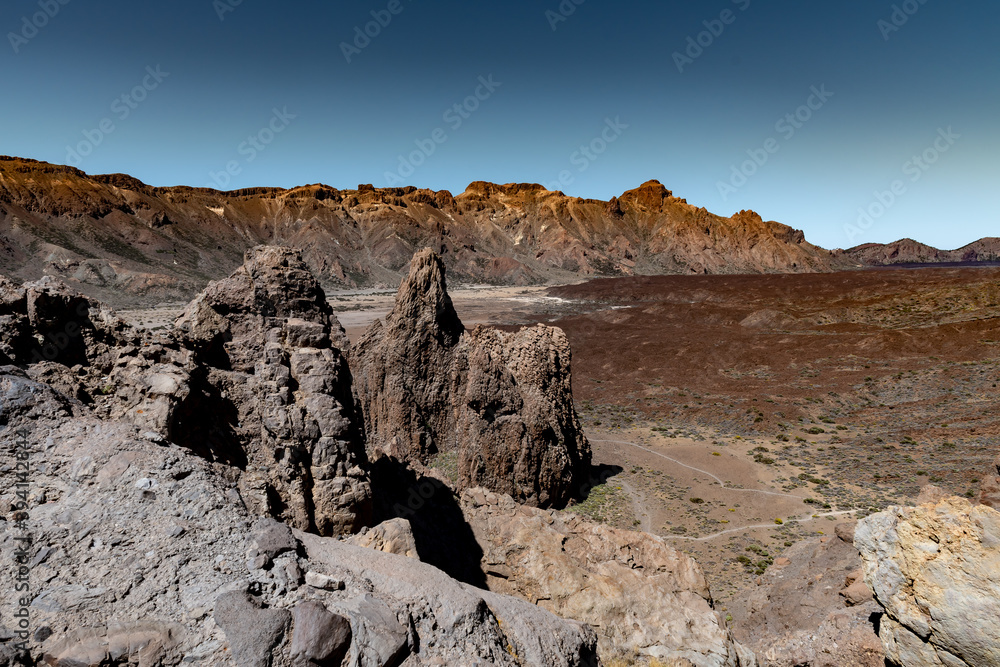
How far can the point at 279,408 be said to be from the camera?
7438mm

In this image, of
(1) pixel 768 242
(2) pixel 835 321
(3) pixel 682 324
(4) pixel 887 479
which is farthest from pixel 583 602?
(1) pixel 768 242

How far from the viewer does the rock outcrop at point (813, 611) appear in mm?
7695

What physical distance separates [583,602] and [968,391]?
117ft

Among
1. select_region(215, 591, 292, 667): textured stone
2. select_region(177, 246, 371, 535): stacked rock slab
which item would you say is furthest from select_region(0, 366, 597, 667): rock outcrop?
select_region(177, 246, 371, 535): stacked rock slab

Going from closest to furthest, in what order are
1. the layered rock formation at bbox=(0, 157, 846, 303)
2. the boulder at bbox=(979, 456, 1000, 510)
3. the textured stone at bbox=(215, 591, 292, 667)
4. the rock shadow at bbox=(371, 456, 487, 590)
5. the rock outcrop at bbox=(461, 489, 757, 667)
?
the textured stone at bbox=(215, 591, 292, 667), the rock outcrop at bbox=(461, 489, 757, 667), the rock shadow at bbox=(371, 456, 487, 590), the boulder at bbox=(979, 456, 1000, 510), the layered rock formation at bbox=(0, 157, 846, 303)

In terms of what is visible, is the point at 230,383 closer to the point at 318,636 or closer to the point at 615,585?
the point at 318,636

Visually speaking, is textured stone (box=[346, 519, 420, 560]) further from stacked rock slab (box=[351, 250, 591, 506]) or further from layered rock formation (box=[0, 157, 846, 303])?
layered rock formation (box=[0, 157, 846, 303])

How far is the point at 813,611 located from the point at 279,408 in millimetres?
11227

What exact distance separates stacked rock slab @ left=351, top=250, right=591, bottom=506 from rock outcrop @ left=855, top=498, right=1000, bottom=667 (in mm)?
11519

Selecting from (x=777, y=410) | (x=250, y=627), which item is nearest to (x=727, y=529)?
(x=777, y=410)

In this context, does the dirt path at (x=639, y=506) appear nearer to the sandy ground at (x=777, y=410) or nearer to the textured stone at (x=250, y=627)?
the sandy ground at (x=777, y=410)

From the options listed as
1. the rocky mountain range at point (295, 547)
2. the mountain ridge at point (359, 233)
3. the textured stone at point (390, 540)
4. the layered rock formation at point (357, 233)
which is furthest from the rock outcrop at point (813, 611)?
the layered rock formation at point (357, 233)

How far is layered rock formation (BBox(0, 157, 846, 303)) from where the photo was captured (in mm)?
98312

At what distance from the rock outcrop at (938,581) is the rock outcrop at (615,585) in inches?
79.9
